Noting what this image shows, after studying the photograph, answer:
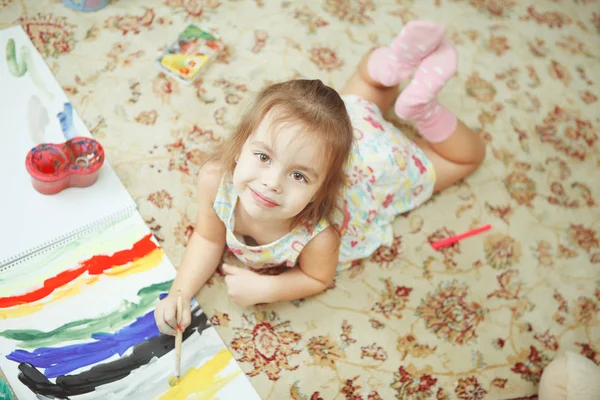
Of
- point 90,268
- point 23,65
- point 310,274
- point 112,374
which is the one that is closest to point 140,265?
point 90,268

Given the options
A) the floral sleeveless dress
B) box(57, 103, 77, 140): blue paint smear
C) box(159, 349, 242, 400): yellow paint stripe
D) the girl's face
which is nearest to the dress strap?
the floral sleeveless dress

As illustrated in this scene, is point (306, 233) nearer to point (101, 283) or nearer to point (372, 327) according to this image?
point (372, 327)

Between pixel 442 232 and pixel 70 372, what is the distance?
0.77 metres

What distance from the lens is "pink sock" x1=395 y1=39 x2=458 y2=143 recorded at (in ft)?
3.70

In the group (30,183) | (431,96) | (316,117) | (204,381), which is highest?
(316,117)

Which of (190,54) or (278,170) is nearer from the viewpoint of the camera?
(278,170)

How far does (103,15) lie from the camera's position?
1.37 m

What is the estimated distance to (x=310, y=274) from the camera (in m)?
1.06

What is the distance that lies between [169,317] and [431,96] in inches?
25.2

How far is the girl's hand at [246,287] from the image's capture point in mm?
1025

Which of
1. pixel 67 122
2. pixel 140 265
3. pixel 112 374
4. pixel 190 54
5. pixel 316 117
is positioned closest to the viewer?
pixel 316 117

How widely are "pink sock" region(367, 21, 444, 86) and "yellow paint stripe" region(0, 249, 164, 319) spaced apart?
58 centimetres

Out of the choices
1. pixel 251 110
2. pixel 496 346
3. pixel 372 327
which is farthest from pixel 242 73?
pixel 496 346

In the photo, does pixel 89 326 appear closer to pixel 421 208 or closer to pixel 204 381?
pixel 204 381
